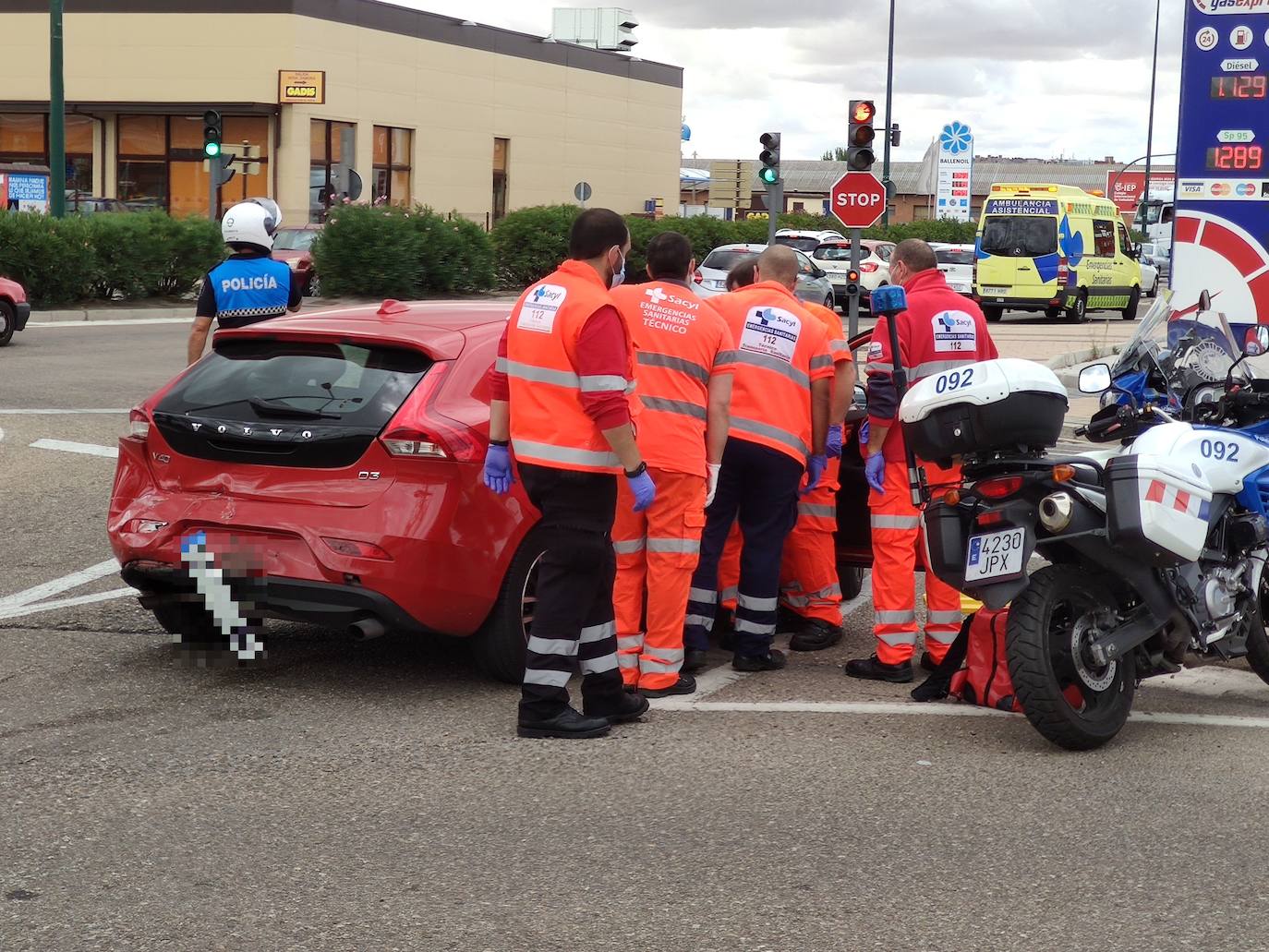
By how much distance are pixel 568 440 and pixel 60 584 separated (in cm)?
365

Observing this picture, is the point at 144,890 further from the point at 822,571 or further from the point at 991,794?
the point at 822,571

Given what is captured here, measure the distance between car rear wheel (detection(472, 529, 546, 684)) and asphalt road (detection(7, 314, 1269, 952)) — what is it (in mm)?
146

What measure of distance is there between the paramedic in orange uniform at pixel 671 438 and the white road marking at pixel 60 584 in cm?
304

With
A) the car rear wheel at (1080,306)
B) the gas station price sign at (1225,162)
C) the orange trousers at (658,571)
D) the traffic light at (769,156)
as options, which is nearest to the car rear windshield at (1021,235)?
the car rear wheel at (1080,306)

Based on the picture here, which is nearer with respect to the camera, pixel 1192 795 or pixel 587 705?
→ pixel 1192 795

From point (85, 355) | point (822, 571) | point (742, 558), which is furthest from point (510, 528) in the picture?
point (85, 355)

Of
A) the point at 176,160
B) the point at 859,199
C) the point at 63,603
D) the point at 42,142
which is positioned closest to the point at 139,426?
the point at 63,603

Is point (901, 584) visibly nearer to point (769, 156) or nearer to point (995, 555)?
point (995, 555)

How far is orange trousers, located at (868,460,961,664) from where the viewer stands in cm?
700

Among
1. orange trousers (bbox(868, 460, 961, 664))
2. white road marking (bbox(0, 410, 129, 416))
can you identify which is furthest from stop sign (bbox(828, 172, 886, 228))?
orange trousers (bbox(868, 460, 961, 664))

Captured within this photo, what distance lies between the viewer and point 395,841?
478 cm

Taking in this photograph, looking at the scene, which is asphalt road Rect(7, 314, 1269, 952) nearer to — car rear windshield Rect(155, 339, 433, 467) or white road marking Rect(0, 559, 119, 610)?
white road marking Rect(0, 559, 119, 610)

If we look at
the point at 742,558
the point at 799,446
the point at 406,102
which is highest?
the point at 406,102

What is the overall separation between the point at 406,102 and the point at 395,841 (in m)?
48.6
